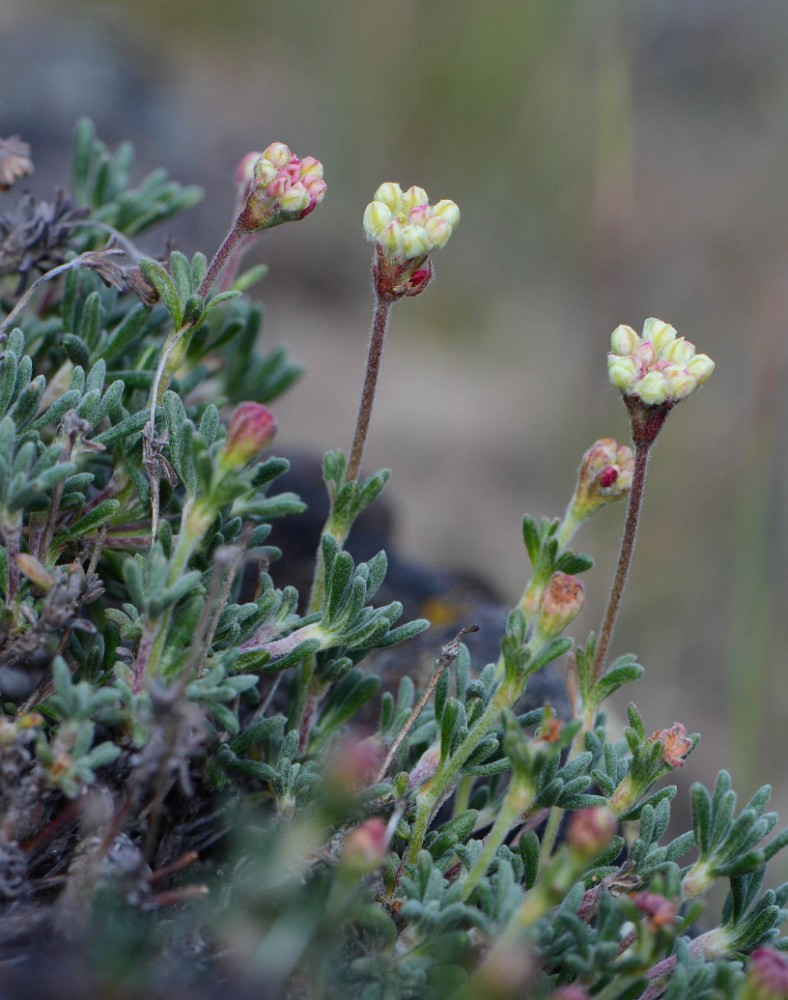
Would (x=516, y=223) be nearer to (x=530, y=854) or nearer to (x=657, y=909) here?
(x=530, y=854)

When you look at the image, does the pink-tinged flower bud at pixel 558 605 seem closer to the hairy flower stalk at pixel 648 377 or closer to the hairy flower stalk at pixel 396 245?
the hairy flower stalk at pixel 648 377

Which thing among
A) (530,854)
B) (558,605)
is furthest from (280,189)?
(530,854)

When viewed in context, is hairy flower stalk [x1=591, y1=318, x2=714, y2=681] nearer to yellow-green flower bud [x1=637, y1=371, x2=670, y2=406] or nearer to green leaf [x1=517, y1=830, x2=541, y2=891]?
yellow-green flower bud [x1=637, y1=371, x2=670, y2=406]

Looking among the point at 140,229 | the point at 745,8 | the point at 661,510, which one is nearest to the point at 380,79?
the point at 745,8

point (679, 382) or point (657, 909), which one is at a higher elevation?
point (679, 382)

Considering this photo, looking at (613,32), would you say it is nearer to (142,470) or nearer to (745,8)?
(745,8)

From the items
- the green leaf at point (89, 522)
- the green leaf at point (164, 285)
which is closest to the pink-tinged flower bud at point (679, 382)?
the green leaf at point (164, 285)

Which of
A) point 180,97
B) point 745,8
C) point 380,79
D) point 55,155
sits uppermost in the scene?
point 745,8
